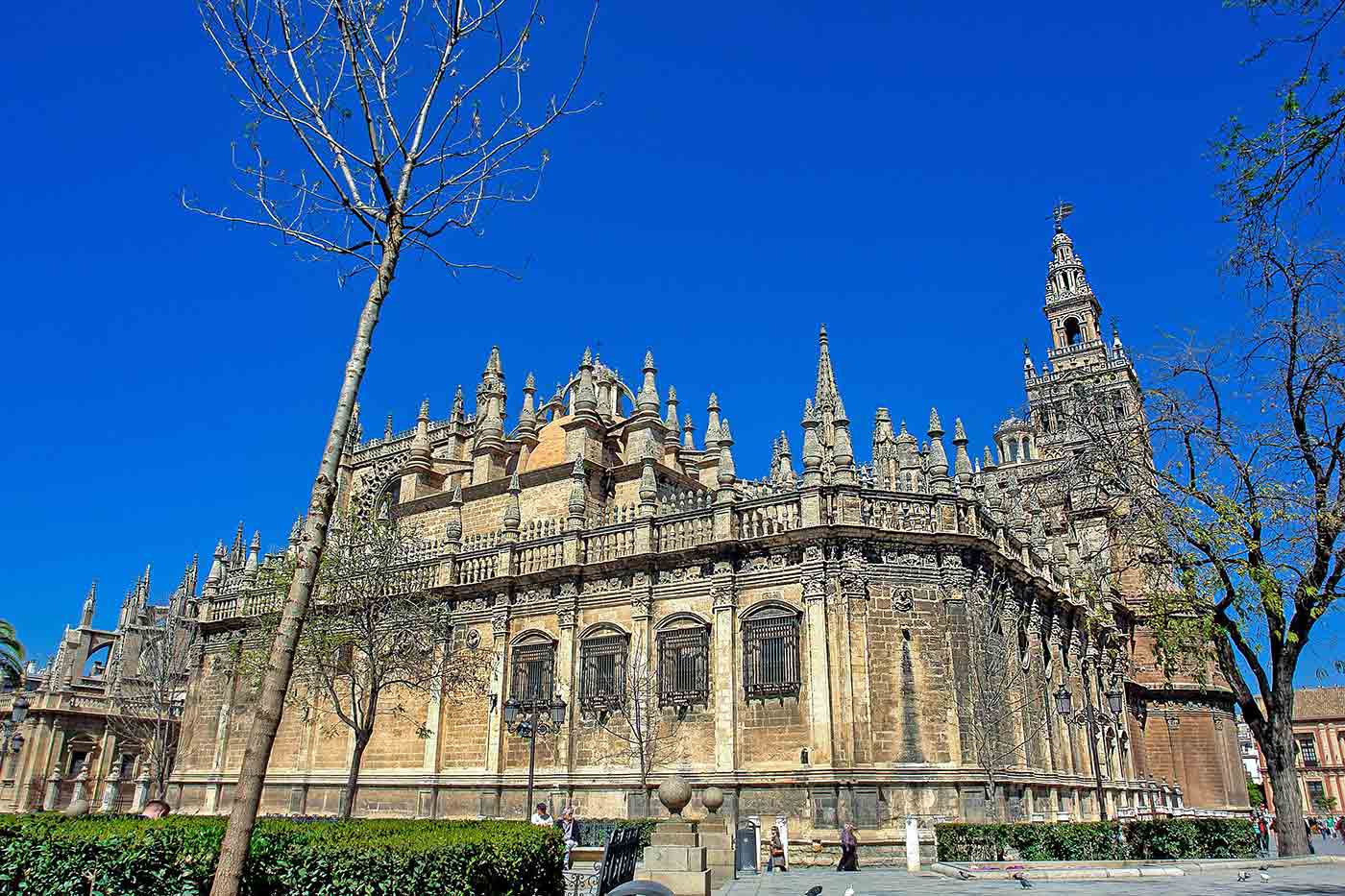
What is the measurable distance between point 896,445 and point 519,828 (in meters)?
31.2

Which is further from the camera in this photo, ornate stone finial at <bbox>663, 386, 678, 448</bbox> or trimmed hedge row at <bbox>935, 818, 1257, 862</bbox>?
ornate stone finial at <bbox>663, 386, 678, 448</bbox>

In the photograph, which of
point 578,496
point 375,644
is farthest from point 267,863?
point 578,496

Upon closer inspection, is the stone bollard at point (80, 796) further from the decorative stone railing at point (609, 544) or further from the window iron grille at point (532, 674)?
the decorative stone railing at point (609, 544)

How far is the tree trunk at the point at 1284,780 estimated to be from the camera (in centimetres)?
1752

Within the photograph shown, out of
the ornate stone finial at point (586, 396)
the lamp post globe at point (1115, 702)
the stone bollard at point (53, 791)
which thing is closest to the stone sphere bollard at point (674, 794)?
the lamp post globe at point (1115, 702)

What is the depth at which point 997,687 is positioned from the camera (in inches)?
918

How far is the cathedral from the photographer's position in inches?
861

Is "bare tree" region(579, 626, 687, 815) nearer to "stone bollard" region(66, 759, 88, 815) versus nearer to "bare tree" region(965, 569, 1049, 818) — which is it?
"bare tree" region(965, 569, 1049, 818)

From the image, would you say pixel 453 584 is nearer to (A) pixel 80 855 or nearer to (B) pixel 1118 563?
(A) pixel 80 855

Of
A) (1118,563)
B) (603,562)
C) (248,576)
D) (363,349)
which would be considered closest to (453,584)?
(603,562)

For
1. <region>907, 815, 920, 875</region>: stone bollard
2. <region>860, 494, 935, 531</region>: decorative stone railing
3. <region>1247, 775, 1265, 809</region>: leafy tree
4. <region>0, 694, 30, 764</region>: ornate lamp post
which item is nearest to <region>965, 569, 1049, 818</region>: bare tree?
<region>860, 494, 935, 531</region>: decorative stone railing

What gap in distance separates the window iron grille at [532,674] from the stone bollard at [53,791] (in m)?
31.3

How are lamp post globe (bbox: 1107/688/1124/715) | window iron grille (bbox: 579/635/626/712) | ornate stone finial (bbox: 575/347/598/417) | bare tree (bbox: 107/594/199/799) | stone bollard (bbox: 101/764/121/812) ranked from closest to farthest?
lamp post globe (bbox: 1107/688/1124/715) → window iron grille (bbox: 579/635/626/712) → ornate stone finial (bbox: 575/347/598/417) → stone bollard (bbox: 101/764/121/812) → bare tree (bbox: 107/594/199/799)

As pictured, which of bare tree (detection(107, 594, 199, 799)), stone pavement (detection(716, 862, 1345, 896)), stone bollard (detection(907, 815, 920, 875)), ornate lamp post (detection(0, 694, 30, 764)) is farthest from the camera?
bare tree (detection(107, 594, 199, 799))
